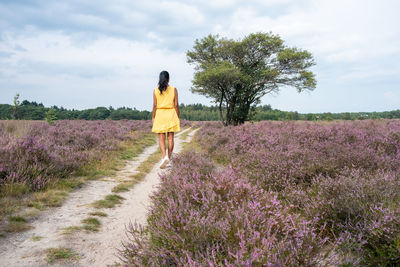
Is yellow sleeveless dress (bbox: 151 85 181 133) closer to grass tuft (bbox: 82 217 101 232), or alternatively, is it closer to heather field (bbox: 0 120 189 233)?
heather field (bbox: 0 120 189 233)

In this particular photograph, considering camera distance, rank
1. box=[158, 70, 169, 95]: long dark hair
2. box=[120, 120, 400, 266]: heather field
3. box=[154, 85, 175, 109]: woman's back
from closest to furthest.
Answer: box=[120, 120, 400, 266]: heather field, box=[158, 70, 169, 95]: long dark hair, box=[154, 85, 175, 109]: woman's back

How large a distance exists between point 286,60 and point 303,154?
21954 mm

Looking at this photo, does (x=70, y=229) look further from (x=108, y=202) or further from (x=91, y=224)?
(x=108, y=202)

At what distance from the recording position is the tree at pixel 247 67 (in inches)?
955

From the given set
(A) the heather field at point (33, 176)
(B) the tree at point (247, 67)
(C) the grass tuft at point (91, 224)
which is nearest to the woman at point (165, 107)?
(A) the heather field at point (33, 176)

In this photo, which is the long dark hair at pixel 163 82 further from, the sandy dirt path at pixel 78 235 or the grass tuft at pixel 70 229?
the grass tuft at pixel 70 229

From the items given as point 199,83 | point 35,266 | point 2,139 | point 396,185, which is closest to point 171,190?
point 35,266

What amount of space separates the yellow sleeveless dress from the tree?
55.3ft

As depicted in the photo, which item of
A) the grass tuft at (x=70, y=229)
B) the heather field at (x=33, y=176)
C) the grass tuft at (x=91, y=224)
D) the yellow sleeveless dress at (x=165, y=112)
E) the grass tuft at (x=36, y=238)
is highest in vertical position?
the yellow sleeveless dress at (x=165, y=112)

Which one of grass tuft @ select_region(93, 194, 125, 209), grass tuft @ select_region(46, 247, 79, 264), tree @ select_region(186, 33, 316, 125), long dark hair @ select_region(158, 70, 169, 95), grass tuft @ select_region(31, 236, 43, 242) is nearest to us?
grass tuft @ select_region(46, 247, 79, 264)

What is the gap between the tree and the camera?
79.6ft

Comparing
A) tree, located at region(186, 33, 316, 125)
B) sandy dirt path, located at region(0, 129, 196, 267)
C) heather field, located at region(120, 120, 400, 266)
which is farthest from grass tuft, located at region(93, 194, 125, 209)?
tree, located at region(186, 33, 316, 125)

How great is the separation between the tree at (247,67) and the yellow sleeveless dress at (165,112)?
1687cm

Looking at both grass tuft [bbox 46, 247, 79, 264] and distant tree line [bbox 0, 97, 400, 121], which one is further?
distant tree line [bbox 0, 97, 400, 121]
